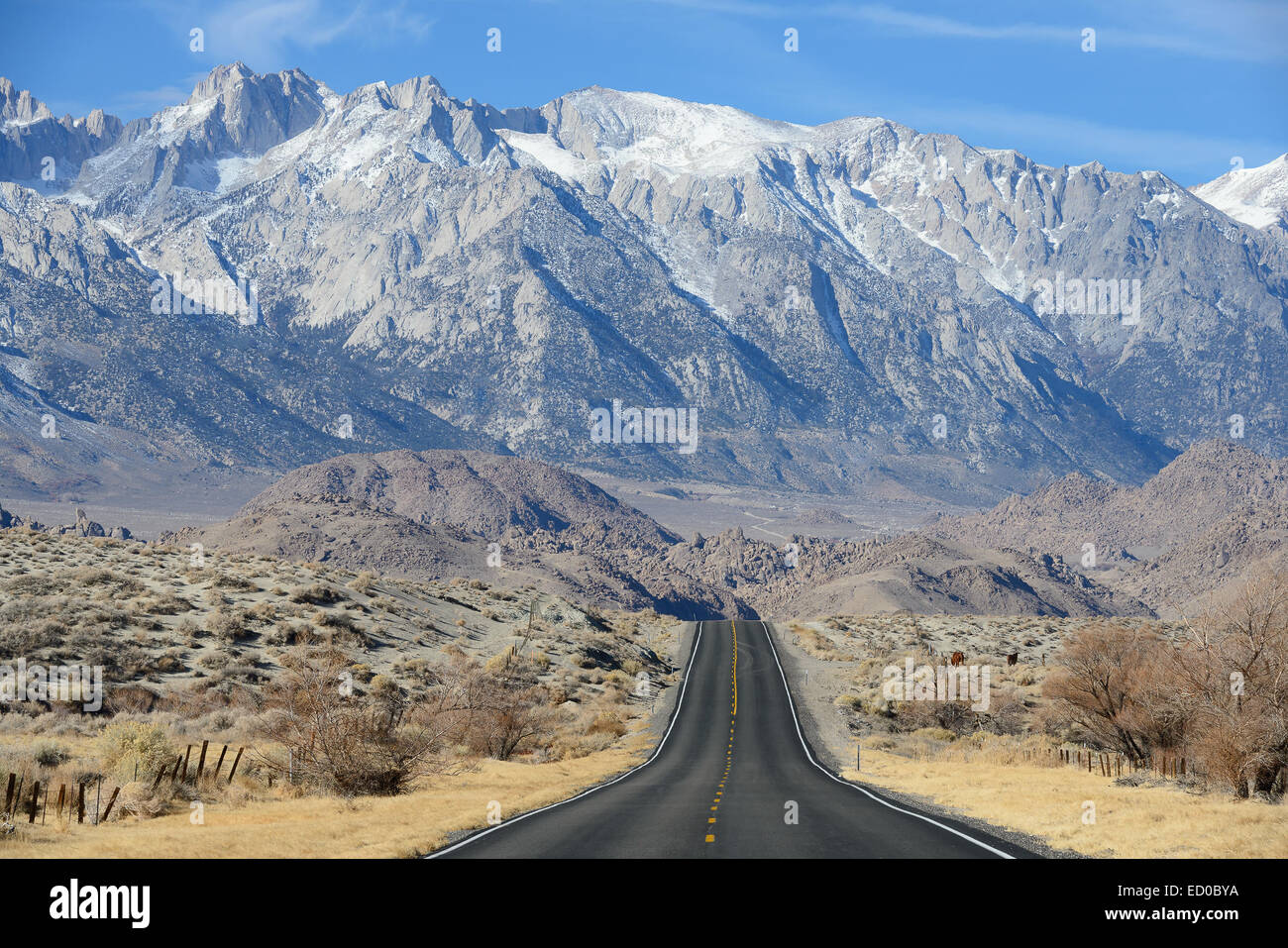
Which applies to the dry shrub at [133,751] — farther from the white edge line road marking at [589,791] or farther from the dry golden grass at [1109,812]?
the dry golden grass at [1109,812]

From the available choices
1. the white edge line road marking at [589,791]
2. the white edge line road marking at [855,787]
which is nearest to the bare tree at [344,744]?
the white edge line road marking at [589,791]

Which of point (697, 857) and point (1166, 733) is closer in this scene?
point (697, 857)

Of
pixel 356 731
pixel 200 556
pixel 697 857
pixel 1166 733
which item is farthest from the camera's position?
pixel 200 556

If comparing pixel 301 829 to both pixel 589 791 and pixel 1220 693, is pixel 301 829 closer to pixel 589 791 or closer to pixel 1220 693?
pixel 589 791

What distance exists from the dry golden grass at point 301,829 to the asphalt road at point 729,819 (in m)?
1.28

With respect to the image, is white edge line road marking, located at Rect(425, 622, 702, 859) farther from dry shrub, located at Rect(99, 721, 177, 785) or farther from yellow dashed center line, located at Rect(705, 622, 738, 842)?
dry shrub, located at Rect(99, 721, 177, 785)

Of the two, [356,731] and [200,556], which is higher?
[200,556]

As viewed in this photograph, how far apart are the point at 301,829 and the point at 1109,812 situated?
18.0 metres

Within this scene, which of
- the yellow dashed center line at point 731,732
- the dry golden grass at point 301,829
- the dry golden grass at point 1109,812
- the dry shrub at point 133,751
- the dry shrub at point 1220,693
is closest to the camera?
the dry golden grass at point 301,829

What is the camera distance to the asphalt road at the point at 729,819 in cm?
2016

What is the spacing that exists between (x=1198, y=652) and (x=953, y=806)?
29.6ft

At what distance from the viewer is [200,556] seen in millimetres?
72000
